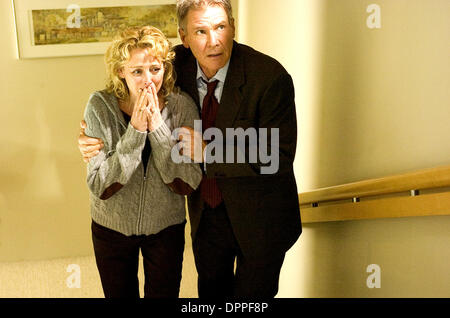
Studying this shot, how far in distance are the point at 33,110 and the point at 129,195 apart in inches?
89.1

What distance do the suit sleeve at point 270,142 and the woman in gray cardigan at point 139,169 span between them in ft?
0.48

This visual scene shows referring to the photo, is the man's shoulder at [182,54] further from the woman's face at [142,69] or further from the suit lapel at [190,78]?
the woman's face at [142,69]

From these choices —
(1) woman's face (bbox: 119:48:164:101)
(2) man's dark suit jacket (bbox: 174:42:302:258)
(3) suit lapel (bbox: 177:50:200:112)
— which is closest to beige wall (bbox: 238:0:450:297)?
(2) man's dark suit jacket (bbox: 174:42:302:258)

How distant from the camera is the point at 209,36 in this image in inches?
70.1

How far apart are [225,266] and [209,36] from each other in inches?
31.4

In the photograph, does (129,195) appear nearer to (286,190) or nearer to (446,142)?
(286,190)

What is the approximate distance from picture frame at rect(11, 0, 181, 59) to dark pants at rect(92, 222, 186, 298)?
7.21 feet

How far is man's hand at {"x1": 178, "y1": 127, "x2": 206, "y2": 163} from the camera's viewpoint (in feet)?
5.86

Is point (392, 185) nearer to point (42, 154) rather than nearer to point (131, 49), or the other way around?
point (131, 49)

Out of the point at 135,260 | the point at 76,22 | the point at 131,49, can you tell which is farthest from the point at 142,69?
the point at 76,22

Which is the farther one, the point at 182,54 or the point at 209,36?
the point at 182,54
